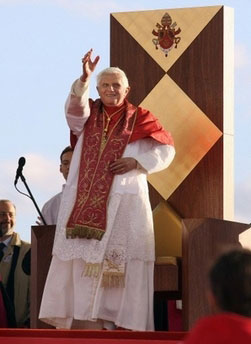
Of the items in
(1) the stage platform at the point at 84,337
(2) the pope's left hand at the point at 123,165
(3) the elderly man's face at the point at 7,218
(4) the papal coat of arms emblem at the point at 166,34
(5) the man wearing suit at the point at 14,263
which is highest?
(4) the papal coat of arms emblem at the point at 166,34

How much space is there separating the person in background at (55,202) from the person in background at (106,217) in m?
Answer: 0.77

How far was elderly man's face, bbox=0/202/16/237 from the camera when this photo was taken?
8578mm

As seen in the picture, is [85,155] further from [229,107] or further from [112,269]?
[229,107]

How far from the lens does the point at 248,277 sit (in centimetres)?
272

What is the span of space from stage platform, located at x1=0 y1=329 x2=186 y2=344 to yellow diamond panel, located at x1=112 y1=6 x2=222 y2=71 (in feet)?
10.9

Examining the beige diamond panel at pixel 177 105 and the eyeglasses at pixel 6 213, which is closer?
the beige diamond panel at pixel 177 105

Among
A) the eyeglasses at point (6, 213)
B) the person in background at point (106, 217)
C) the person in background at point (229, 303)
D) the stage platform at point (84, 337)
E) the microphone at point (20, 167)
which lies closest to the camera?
the person in background at point (229, 303)

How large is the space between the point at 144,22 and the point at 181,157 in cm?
103

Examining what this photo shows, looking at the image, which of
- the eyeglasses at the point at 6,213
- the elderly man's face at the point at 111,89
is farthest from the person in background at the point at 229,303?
the eyeglasses at the point at 6,213

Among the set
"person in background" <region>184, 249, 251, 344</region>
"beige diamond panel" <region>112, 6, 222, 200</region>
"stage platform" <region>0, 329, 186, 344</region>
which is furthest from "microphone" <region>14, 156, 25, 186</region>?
"person in background" <region>184, 249, 251, 344</region>

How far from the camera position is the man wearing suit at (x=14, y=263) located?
→ 8.62m

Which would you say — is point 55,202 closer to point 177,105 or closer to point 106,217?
point 177,105

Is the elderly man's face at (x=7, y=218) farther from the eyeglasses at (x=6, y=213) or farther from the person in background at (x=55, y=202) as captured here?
the person in background at (x=55, y=202)

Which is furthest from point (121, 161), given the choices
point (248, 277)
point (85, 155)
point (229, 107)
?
point (248, 277)
